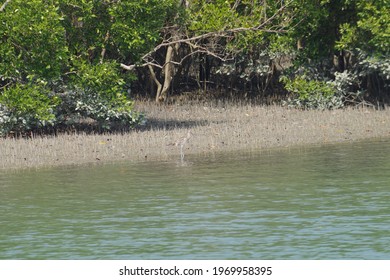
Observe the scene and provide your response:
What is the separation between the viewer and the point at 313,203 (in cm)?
1591

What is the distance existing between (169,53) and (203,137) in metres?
13.4

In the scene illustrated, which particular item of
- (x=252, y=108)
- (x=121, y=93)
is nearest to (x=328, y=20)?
(x=252, y=108)

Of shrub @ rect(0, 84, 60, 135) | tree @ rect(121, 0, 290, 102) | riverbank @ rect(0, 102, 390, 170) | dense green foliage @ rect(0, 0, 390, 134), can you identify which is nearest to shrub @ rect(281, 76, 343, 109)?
dense green foliage @ rect(0, 0, 390, 134)

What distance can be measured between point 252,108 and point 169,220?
21601 mm

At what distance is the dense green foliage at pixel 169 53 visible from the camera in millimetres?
27109

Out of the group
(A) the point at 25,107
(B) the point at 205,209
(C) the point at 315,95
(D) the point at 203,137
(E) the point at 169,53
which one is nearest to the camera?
(B) the point at 205,209

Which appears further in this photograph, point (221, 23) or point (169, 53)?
point (169, 53)

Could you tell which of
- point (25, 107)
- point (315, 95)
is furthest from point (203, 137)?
point (315, 95)

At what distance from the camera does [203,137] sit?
2711 cm

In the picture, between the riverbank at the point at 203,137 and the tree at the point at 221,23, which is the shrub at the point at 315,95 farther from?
the tree at the point at 221,23

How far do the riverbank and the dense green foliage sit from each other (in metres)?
1.24

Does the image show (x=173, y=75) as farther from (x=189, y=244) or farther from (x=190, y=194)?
(x=189, y=244)

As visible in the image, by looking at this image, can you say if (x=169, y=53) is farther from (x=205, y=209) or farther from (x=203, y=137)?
(x=205, y=209)

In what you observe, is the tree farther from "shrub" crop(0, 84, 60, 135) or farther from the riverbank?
"shrub" crop(0, 84, 60, 135)
